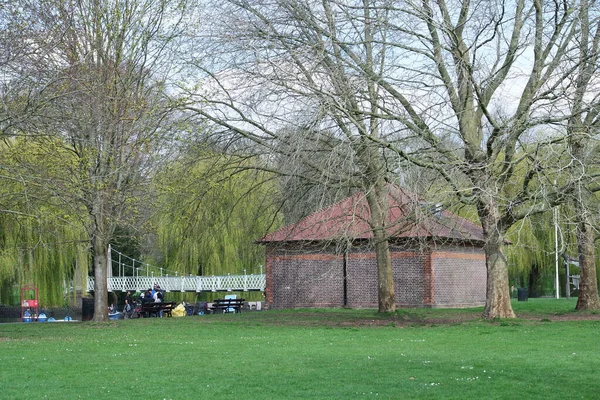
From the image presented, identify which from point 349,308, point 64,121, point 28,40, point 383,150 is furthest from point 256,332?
point 349,308

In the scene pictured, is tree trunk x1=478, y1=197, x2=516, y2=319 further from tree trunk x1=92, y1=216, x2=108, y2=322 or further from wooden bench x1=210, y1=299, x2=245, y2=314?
wooden bench x1=210, y1=299, x2=245, y2=314

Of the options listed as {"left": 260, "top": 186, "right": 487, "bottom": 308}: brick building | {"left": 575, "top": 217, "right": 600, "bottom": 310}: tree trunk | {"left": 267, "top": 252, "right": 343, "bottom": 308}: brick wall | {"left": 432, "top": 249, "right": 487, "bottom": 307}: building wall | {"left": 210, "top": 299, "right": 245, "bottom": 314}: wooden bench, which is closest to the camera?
{"left": 575, "top": 217, "right": 600, "bottom": 310}: tree trunk

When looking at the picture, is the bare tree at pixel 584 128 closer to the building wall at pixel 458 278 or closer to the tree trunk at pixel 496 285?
the tree trunk at pixel 496 285

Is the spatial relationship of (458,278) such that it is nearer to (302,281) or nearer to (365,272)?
(365,272)

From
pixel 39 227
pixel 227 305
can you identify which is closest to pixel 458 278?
pixel 227 305

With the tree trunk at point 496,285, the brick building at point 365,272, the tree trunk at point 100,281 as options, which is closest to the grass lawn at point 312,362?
the tree trunk at point 496,285

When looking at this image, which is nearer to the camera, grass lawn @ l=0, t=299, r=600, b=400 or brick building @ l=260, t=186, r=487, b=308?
grass lawn @ l=0, t=299, r=600, b=400

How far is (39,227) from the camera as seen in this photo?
2734cm

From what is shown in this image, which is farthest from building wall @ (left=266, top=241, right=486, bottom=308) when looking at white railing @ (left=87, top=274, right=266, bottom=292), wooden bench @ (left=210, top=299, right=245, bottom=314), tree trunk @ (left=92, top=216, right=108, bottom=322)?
tree trunk @ (left=92, top=216, right=108, bottom=322)

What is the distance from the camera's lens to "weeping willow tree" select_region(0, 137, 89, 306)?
67.8 feet

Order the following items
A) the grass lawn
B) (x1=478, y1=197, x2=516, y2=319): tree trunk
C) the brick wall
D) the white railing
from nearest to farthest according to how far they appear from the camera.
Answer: the grass lawn → (x1=478, y1=197, x2=516, y2=319): tree trunk → the brick wall → the white railing

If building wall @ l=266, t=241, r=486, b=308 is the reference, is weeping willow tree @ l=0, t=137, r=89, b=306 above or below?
above

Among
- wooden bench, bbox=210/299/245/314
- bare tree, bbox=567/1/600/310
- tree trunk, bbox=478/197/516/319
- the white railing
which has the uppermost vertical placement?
bare tree, bbox=567/1/600/310

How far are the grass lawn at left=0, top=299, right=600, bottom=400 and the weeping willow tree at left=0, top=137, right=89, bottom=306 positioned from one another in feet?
11.3
